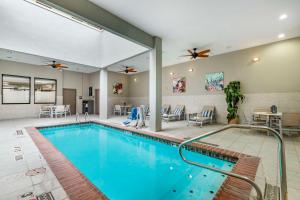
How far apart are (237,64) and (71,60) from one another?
8.05 metres

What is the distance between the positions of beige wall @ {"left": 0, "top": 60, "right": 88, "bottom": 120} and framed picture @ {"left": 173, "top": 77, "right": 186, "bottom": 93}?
765 centimetres

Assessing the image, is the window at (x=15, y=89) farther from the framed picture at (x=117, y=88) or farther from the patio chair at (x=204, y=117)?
the patio chair at (x=204, y=117)

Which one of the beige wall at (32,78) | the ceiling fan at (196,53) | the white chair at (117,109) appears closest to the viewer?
the ceiling fan at (196,53)

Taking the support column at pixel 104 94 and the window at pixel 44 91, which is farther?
the window at pixel 44 91

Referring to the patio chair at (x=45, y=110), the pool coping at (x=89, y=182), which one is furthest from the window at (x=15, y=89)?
the pool coping at (x=89, y=182)

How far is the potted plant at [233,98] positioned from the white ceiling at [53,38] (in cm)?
407

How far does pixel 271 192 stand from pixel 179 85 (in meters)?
7.45

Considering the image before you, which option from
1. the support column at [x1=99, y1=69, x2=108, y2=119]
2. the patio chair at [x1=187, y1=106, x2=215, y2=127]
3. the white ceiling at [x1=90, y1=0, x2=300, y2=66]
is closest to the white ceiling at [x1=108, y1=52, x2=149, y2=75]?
the support column at [x1=99, y1=69, x2=108, y2=119]

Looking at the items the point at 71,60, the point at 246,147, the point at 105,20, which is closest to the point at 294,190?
the point at 246,147

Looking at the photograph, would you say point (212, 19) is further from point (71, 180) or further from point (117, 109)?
point (117, 109)

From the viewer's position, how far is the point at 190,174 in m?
2.88

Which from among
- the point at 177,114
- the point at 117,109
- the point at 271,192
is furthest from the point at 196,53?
the point at 117,109

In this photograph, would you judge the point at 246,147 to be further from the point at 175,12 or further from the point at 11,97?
the point at 11,97

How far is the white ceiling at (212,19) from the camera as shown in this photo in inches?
143
